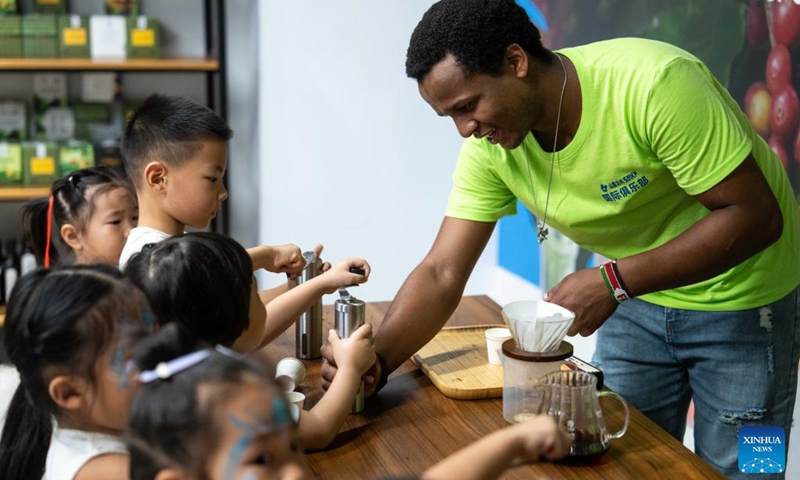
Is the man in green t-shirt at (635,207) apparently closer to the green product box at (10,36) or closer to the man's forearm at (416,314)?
the man's forearm at (416,314)

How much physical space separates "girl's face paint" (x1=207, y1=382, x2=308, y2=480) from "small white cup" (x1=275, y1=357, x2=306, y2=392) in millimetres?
695

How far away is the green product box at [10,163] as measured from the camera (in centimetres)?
370

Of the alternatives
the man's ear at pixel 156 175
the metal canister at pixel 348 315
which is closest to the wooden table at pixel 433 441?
the metal canister at pixel 348 315

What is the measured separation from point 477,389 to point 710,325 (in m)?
0.53

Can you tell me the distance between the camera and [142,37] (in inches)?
148

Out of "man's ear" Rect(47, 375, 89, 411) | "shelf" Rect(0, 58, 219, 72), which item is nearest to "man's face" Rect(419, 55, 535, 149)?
"man's ear" Rect(47, 375, 89, 411)

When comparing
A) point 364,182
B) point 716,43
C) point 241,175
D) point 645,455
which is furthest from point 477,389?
point 241,175

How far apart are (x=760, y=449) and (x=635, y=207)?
0.54 meters

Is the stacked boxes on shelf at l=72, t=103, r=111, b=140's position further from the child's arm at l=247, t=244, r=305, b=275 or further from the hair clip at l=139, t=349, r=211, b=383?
the hair clip at l=139, t=349, r=211, b=383

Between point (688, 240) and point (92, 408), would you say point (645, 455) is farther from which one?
point (92, 408)

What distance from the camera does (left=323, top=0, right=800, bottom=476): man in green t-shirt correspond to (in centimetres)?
163

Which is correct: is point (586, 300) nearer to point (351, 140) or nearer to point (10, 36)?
point (351, 140)

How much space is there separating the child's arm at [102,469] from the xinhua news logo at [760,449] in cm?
121

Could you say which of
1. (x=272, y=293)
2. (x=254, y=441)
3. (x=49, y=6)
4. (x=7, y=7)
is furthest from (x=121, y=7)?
(x=254, y=441)
